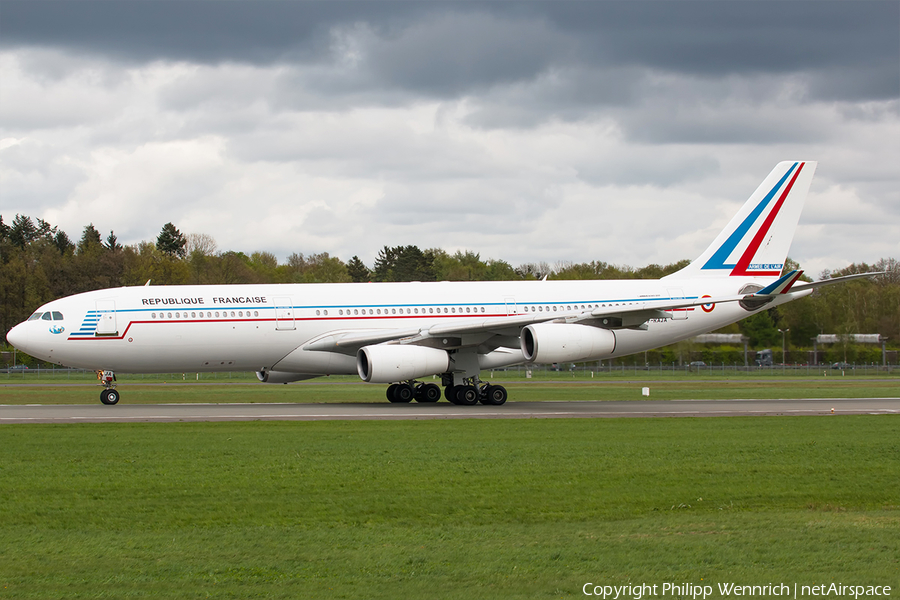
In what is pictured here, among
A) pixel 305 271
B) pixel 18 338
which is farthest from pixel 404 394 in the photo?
pixel 305 271

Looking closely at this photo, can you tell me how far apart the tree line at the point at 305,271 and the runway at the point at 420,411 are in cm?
927

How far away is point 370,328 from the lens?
33156 mm

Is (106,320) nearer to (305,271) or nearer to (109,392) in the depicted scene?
(109,392)

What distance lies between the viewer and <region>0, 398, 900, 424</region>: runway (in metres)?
25.8

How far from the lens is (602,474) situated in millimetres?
14648

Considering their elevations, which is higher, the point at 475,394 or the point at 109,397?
the point at 109,397

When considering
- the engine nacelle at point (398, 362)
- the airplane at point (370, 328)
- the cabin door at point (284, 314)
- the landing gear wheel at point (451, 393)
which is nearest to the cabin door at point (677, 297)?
the airplane at point (370, 328)

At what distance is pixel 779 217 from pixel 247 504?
3034cm

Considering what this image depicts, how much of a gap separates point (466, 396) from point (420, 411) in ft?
12.0

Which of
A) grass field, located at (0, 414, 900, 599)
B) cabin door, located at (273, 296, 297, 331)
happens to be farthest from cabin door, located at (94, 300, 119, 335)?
grass field, located at (0, 414, 900, 599)

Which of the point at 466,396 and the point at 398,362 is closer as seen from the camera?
the point at 398,362

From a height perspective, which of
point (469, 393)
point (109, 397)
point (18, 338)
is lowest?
point (469, 393)

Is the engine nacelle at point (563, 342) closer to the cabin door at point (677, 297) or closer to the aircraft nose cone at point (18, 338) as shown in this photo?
the cabin door at point (677, 297)

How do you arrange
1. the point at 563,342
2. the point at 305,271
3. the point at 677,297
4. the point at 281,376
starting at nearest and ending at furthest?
the point at 563,342 → the point at 281,376 → the point at 677,297 → the point at 305,271
